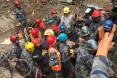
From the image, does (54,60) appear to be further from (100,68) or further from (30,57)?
(100,68)

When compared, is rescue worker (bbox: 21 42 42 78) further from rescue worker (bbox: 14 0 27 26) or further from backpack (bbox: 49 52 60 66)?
rescue worker (bbox: 14 0 27 26)

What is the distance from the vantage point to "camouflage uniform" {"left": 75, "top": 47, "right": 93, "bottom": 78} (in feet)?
24.0

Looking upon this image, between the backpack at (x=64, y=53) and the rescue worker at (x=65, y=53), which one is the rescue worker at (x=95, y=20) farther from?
the backpack at (x=64, y=53)

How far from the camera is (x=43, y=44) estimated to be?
962cm

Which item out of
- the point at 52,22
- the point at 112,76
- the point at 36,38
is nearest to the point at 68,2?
the point at 52,22

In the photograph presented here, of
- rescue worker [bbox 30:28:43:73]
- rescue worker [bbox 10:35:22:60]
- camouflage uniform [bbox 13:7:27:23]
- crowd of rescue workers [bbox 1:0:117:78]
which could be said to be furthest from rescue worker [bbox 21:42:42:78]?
camouflage uniform [bbox 13:7:27:23]

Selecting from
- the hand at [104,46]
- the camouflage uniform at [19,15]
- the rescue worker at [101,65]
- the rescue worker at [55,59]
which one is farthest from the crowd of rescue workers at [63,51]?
the rescue worker at [101,65]

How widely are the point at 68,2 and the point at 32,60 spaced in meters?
6.59

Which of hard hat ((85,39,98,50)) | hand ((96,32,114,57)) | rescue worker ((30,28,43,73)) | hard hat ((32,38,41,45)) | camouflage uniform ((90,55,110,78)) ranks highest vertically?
hand ((96,32,114,57))

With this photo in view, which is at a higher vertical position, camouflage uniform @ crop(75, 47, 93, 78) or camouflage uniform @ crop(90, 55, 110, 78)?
camouflage uniform @ crop(90, 55, 110, 78)

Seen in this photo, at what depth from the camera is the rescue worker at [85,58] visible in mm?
7309

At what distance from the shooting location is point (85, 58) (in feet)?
24.1

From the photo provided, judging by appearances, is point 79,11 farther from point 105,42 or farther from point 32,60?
point 105,42

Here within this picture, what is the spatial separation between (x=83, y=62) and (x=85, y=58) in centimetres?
23
